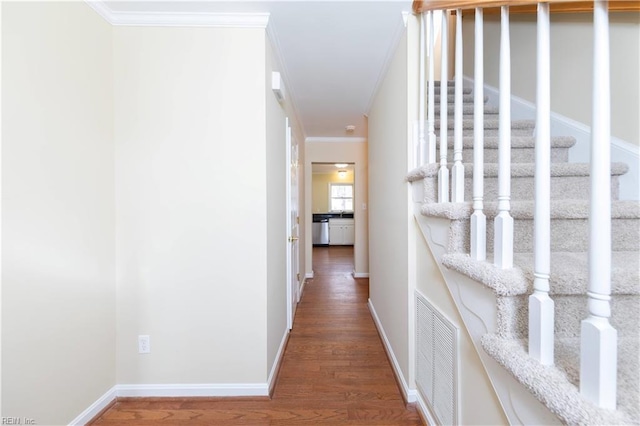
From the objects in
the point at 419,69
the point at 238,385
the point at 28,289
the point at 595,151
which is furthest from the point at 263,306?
the point at 419,69

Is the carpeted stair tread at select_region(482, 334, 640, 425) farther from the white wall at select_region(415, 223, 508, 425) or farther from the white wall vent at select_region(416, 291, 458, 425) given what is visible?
the white wall vent at select_region(416, 291, 458, 425)

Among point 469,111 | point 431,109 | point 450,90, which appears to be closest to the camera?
point 431,109

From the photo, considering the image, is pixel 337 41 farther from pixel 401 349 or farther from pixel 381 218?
pixel 401 349

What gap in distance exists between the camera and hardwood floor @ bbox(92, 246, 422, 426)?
1533mm

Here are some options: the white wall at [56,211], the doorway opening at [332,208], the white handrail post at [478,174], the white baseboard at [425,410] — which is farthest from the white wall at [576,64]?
the doorway opening at [332,208]

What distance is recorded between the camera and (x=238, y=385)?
66.3 inches

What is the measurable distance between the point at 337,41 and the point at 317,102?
108 centimetres

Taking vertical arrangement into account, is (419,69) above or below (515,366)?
above

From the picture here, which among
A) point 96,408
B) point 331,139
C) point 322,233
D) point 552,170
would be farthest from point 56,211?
point 322,233

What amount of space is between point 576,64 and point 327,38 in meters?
1.55

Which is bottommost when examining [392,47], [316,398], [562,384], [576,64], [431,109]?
[316,398]

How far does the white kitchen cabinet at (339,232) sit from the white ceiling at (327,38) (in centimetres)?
555

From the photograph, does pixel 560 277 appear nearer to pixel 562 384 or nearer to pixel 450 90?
pixel 562 384

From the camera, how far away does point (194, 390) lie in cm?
168
